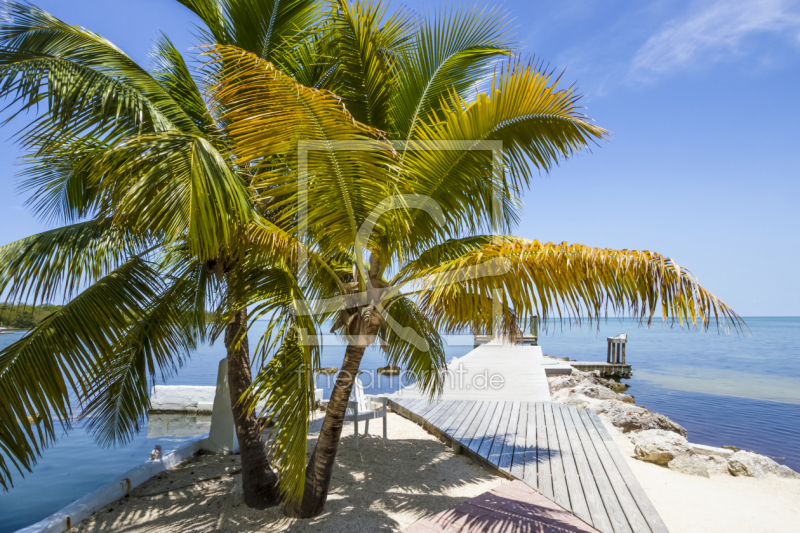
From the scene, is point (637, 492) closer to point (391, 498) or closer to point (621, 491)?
point (621, 491)

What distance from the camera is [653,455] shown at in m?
5.85

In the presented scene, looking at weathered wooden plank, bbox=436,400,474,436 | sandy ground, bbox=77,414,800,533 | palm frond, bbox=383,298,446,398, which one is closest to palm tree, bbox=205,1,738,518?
sandy ground, bbox=77,414,800,533

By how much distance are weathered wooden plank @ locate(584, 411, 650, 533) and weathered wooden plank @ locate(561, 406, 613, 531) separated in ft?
0.59

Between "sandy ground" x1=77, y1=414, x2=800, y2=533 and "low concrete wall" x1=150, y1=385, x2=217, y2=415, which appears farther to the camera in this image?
"low concrete wall" x1=150, y1=385, x2=217, y2=415

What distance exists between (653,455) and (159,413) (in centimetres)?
1195

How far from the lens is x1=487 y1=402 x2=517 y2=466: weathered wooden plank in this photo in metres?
5.69

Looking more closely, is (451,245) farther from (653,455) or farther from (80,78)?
(653,455)

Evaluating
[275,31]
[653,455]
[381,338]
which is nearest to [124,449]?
[381,338]

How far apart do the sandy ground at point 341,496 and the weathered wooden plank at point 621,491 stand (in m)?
1.23

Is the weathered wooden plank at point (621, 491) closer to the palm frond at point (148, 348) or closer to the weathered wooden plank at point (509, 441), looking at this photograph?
the weathered wooden plank at point (509, 441)

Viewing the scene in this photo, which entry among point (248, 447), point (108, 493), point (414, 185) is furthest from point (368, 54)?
point (108, 493)

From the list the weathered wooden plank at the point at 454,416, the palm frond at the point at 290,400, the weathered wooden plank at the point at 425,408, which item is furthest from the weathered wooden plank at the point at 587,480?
the palm frond at the point at 290,400

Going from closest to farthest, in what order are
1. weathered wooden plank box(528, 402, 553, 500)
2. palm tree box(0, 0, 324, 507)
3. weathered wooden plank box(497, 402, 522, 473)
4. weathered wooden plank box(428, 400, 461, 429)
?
palm tree box(0, 0, 324, 507), weathered wooden plank box(528, 402, 553, 500), weathered wooden plank box(497, 402, 522, 473), weathered wooden plank box(428, 400, 461, 429)

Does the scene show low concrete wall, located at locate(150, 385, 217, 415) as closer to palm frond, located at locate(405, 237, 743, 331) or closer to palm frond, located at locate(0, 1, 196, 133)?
palm frond, located at locate(0, 1, 196, 133)
